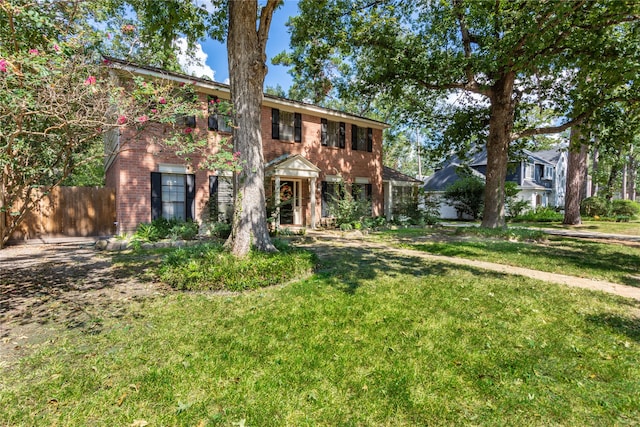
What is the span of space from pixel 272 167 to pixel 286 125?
2.90 metres

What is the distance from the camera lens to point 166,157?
38.3 ft

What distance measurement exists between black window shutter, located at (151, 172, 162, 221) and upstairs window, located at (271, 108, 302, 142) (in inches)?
211

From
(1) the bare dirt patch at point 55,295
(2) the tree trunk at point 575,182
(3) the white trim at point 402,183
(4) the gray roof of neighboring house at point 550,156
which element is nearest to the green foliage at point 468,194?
(3) the white trim at point 402,183

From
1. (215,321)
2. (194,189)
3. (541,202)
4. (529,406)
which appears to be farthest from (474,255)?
(541,202)

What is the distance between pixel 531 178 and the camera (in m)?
30.4

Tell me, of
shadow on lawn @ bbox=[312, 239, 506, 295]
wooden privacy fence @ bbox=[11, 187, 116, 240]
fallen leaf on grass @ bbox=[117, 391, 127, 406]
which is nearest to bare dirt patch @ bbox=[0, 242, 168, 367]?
fallen leaf on grass @ bbox=[117, 391, 127, 406]

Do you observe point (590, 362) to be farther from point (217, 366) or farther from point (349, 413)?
point (217, 366)

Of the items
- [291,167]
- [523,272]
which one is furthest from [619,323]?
[291,167]

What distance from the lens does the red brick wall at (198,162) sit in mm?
10969

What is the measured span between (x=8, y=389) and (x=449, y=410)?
3.77m

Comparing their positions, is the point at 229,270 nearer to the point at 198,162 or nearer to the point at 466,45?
the point at 198,162

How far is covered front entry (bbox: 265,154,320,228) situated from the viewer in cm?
1340

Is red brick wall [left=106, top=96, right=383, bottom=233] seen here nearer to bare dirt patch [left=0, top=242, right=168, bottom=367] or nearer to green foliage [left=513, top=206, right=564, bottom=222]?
bare dirt patch [left=0, top=242, right=168, bottom=367]

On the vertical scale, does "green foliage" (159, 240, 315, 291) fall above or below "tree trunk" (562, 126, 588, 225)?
below
